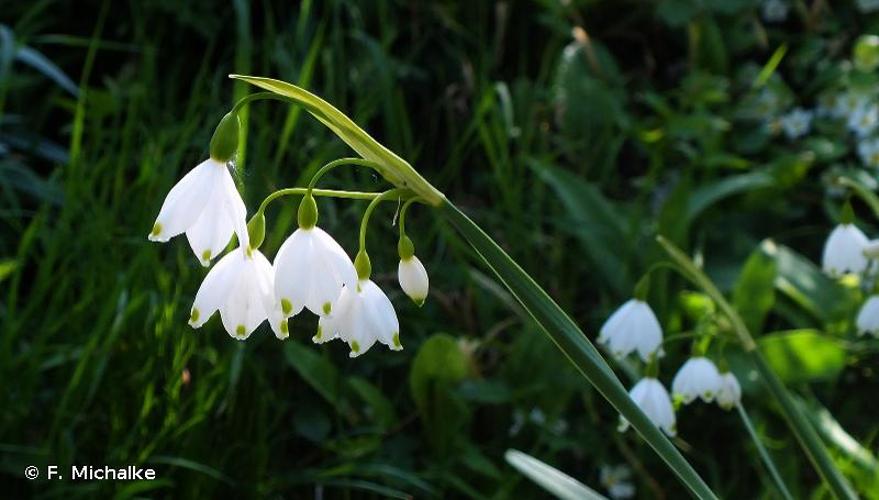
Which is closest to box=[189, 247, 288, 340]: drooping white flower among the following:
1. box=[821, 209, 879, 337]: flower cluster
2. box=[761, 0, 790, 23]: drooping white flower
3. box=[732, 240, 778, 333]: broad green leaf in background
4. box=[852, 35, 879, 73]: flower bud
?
box=[821, 209, 879, 337]: flower cluster

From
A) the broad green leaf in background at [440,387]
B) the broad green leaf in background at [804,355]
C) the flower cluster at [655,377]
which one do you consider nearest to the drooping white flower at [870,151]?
the broad green leaf in background at [804,355]

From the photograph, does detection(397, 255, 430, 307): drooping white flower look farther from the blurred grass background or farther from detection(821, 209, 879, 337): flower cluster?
detection(821, 209, 879, 337): flower cluster

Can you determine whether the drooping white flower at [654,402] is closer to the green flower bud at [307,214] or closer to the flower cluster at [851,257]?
the flower cluster at [851,257]

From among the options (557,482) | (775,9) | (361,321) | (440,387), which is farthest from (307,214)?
(775,9)

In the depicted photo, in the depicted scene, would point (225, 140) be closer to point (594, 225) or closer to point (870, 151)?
point (594, 225)

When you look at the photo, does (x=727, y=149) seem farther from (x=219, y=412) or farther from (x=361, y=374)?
(x=219, y=412)
